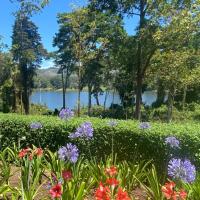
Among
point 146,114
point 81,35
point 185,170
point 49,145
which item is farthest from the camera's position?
point 146,114

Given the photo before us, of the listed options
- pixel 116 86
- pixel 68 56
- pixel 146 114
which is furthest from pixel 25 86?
pixel 146 114

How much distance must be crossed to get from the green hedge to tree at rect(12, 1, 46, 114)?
33601 millimetres

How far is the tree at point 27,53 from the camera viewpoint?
4653 cm

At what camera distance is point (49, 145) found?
948cm

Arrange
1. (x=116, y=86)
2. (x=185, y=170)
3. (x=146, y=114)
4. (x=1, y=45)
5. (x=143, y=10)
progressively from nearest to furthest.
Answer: (x=185, y=170) → (x=143, y=10) → (x=1, y=45) → (x=146, y=114) → (x=116, y=86)

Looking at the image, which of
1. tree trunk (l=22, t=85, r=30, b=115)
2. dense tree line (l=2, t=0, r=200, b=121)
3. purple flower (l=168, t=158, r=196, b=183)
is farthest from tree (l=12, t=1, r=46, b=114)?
purple flower (l=168, t=158, r=196, b=183)

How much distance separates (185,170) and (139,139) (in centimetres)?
367

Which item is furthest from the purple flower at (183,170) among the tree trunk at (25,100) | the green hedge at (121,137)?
the tree trunk at (25,100)

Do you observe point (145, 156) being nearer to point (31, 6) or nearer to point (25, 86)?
point (31, 6)

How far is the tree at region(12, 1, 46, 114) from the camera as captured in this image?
46531 millimetres

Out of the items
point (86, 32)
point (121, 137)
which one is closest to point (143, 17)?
point (86, 32)

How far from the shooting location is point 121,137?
8375 millimetres

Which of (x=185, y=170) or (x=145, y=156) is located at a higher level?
(x=185, y=170)

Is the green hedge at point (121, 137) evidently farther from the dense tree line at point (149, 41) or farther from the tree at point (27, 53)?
the tree at point (27, 53)
